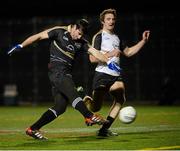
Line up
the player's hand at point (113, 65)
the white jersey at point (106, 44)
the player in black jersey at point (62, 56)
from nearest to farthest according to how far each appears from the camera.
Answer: the player in black jersey at point (62, 56)
the player's hand at point (113, 65)
the white jersey at point (106, 44)

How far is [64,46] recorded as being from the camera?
1131 cm

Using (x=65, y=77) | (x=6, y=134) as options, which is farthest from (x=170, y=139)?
(x=6, y=134)

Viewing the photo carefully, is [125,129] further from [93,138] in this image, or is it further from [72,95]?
[72,95]

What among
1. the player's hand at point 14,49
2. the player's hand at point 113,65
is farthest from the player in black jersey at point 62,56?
the player's hand at point 113,65

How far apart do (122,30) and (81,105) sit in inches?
640

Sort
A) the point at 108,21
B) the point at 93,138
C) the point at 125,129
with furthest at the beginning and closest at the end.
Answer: the point at 125,129 < the point at 108,21 < the point at 93,138

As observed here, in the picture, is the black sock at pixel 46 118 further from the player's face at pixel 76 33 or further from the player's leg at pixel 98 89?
the player's face at pixel 76 33

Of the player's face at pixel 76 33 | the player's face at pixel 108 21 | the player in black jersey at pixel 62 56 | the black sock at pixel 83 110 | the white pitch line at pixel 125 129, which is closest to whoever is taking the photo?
the black sock at pixel 83 110

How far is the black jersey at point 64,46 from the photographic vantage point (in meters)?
11.3

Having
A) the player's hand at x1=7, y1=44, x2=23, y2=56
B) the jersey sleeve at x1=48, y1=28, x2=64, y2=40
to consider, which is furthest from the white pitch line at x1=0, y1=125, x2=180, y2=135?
the jersey sleeve at x1=48, y1=28, x2=64, y2=40

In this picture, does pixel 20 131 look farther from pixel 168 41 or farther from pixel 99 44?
pixel 168 41

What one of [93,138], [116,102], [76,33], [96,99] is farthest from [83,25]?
[93,138]

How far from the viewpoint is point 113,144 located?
10680 mm

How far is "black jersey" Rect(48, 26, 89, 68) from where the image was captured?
1130 cm
